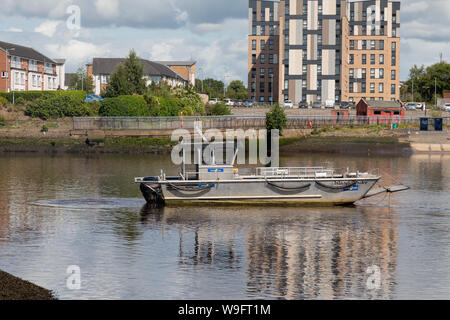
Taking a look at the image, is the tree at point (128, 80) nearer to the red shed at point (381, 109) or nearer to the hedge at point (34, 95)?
the hedge at point (34, 95)

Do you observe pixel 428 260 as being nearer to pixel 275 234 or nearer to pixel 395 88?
pixel 275 234

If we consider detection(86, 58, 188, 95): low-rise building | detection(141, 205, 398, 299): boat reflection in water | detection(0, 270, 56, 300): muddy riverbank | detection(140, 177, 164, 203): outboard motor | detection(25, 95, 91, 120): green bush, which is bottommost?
detection(141, 205, 398, 299): boat reflection in water

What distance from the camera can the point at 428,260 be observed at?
3156 cm

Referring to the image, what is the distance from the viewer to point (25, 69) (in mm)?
133625

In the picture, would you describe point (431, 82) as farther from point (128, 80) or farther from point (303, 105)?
point (128, 80)

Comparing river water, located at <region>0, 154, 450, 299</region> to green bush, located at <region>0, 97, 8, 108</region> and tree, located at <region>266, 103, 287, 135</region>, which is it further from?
tree, located at <region>266, 103, 287, 135</region>

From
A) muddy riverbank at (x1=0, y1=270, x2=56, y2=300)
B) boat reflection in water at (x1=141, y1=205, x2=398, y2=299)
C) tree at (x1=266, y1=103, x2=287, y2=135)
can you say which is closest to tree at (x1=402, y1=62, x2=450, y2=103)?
tree at (x1=266, y1=103, x2=287, y2=135)

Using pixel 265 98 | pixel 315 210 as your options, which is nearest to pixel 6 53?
pixel 265 98

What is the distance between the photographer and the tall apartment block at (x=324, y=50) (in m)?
149

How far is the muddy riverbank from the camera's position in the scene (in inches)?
872

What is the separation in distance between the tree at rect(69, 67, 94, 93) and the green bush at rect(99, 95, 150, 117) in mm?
35115

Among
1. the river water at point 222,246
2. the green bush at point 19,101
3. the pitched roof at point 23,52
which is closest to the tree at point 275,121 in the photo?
the green bush at point 19,101
